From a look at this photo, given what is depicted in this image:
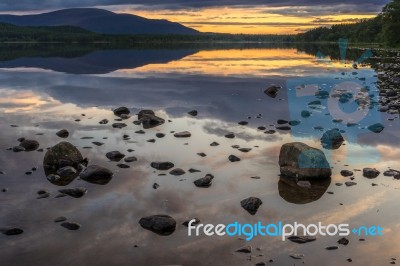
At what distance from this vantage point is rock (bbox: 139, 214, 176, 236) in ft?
41.1

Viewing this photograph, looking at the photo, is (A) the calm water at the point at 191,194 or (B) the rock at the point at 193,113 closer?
(A) the calm water at the point at 191,194

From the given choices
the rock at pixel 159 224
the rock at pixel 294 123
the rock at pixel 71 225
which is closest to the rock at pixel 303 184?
the rock at pixel 159 224

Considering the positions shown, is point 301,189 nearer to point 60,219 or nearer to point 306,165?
point 306,165

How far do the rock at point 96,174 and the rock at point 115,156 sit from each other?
2.33 m

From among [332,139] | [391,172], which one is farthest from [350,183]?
[332,139]

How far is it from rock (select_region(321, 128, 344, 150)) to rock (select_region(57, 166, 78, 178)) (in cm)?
1152

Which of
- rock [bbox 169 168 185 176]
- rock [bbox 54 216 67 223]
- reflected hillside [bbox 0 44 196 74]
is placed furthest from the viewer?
reflected hillside [bbox 0 44 196 74]

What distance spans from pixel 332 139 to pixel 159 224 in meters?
12.3

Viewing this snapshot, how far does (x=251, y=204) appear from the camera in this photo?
14109mm

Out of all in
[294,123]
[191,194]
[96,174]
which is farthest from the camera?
[294,123]

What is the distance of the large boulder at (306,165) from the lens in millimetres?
16406

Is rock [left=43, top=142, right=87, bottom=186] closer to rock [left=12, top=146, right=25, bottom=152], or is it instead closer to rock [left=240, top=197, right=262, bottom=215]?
rock [left=12, top=146, right=25, bottom=152]

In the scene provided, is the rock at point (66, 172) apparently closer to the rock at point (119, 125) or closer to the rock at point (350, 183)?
the rock at point (119, 125)

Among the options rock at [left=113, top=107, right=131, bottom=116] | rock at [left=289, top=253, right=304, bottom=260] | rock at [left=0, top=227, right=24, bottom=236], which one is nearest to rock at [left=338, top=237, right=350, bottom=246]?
rock at [left=289, top=253, right=304, bottom=260]
